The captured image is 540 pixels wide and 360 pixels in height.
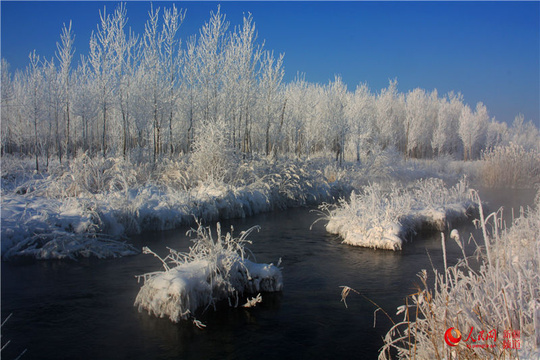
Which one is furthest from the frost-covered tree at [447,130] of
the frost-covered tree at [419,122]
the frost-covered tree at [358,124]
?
the frost-covered tree at [358,124]

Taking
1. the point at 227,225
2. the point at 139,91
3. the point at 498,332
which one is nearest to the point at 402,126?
the point at 139,91

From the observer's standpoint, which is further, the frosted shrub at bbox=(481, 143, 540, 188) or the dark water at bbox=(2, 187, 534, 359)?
the frosted shrub at bbox=(481, 143, 540, 188)

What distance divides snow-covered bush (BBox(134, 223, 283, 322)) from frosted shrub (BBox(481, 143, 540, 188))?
64.3 feet

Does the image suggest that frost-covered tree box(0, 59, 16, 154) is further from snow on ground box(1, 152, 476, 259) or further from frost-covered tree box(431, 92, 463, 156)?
frost-covered tree box(431, 92, 463, 156)

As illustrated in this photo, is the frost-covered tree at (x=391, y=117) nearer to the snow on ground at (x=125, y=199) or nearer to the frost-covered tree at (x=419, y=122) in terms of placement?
the frost-covered tree at (x=419, y=122)

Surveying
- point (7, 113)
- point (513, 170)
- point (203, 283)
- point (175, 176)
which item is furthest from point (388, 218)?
point (7, 113)

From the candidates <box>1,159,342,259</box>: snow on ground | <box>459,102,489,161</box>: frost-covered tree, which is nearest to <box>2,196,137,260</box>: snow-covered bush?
<box>1,159,342,259</box>: snow on ground

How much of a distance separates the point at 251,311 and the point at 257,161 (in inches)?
468

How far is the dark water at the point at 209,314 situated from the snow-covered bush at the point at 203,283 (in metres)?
0.18

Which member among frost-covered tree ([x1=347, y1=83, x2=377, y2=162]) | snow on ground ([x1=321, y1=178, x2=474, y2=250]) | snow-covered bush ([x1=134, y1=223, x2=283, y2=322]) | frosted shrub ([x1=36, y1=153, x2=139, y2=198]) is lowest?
snow-covered bush ([x1=134, y1=223, x2=283, y2=322])

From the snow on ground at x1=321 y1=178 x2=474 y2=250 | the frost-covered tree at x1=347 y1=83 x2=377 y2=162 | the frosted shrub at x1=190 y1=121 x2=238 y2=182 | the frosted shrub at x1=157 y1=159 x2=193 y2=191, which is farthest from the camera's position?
the frost-covered tree at x1=347 y1=83 x2=377 y2=162

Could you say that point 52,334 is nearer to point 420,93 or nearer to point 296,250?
point 296,250

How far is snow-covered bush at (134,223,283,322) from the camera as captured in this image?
5.31 m

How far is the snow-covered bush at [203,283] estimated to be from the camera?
5.31 meters
